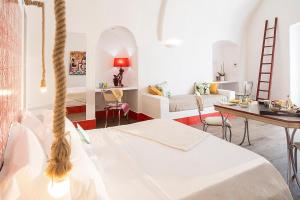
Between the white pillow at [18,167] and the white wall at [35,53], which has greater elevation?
the white wall at [35,53]

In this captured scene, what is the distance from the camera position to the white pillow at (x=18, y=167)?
79 centimetres

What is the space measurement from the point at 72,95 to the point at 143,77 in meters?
1.69

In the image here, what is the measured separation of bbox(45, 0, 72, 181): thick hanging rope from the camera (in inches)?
17.6

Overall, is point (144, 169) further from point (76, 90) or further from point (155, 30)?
point (155, 30)

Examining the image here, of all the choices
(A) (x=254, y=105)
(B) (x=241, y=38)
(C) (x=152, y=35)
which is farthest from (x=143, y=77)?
(B) (x=241, y=38)

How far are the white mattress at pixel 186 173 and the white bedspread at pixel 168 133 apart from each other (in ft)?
0.26

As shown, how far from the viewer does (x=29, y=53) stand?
389 centimetres

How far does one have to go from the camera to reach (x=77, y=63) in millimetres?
4383

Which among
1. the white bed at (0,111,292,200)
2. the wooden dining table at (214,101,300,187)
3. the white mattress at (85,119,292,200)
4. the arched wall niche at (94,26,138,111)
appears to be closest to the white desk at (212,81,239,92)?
the arched wall niche at (94,26,138,111)

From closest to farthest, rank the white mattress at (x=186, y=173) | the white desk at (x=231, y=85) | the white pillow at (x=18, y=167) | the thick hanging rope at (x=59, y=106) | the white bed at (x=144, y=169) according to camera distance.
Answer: the thick hanging rope at (x=59, y=106) < the white pillow at (x=18, y=167) < the white bed at (x=144, y=169) < the white mattress at (x=186, y=173) < the white desk at (x=231, y=85)

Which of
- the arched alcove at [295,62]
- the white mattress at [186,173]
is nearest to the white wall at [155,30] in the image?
the arched alcove at [295,62]

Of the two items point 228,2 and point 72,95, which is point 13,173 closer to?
point 72,95

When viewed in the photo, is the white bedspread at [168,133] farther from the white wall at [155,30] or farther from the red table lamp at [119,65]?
the red table lamp at [119,65]

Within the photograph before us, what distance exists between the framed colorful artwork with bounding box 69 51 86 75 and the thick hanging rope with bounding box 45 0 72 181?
4.17 meters
